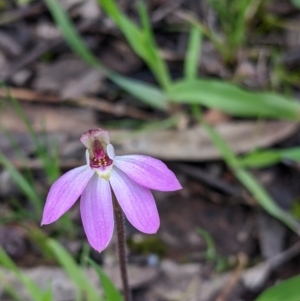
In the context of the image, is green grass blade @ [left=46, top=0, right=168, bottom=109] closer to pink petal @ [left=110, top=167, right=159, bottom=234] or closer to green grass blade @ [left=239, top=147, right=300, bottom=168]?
green grass blade @ [left=239, top=147, right=300, bottom=168]

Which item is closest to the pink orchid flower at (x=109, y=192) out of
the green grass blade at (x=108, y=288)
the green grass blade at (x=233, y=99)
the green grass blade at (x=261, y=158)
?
the green grass blade at (x=108, y=288)

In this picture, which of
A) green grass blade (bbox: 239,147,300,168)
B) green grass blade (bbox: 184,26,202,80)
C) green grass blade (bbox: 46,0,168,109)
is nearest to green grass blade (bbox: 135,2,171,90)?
green grass blade (bbox: 46,0,168,109)

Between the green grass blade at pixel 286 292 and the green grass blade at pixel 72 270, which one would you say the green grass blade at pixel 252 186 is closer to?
the green grass blade at pixel 286 292

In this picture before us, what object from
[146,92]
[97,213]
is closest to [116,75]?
[146,92]

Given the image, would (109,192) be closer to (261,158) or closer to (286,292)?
(286,292)

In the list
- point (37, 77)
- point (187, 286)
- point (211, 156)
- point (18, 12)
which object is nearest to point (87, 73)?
point (37, 77)

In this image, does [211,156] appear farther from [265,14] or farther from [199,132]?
[265,14]
